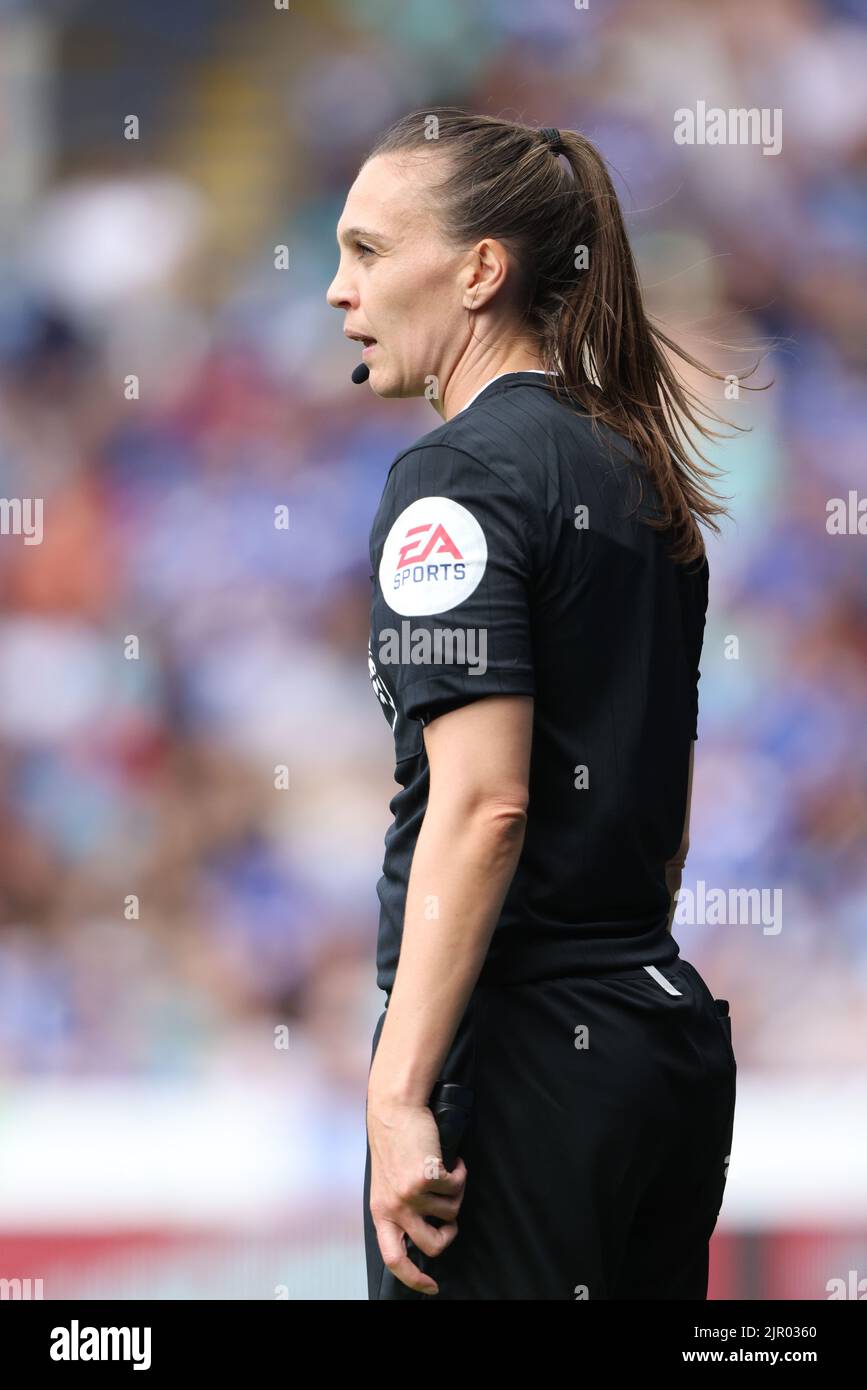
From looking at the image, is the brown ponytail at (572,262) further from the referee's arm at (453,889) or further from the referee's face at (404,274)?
the referee's arm at (453,889)

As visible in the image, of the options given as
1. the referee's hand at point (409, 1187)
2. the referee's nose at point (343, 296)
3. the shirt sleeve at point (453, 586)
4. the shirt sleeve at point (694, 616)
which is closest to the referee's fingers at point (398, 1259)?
the referee's hand at point (409, 1187)

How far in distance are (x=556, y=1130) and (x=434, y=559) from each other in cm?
39

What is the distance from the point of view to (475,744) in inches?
37.9

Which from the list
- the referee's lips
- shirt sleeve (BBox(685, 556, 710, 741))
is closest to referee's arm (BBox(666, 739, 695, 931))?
shirt sleeve (BBox(685, 556, 710, 741))

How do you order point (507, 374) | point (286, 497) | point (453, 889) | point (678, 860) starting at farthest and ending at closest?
point (286, 497), point (678, 860), point (507, 374), point (453, 889)

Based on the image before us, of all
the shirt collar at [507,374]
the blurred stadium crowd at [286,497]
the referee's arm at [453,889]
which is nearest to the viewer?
the referee's arm at [453,889]

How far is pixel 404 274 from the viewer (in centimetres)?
114

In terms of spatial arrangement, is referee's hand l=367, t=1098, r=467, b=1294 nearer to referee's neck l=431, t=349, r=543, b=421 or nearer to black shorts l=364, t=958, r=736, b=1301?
black shorts l=364, t=958, r=736, b=1301

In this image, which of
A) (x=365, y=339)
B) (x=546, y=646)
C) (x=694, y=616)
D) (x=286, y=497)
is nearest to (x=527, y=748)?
(x=546, y=646)

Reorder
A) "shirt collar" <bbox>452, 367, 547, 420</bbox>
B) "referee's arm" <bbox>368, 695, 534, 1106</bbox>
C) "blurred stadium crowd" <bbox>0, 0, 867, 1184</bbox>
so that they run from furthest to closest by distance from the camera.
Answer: "blurred stadium crowd" <bbox>0, 0, 867, 1184</bbox>
"shirt collar" <bbox>452, 367, 547, 420</bbox>
"referee's arm" <bbox>368, 695, 534, 1106</bbox>

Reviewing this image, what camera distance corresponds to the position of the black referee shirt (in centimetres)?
98

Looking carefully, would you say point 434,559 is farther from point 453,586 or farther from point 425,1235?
point 425,1235

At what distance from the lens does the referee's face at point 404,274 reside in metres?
1.14

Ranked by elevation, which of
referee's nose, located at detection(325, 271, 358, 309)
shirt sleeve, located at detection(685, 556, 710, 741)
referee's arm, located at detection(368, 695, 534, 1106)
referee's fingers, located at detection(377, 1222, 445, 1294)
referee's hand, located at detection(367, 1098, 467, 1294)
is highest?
referee's nose, located at detection(325, 271, 358, 309)
